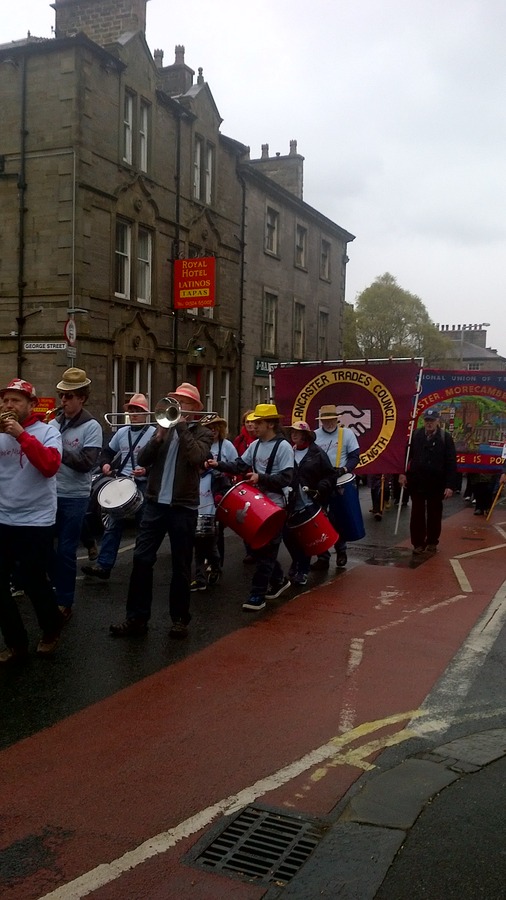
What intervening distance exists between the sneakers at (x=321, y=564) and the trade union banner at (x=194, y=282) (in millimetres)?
15611

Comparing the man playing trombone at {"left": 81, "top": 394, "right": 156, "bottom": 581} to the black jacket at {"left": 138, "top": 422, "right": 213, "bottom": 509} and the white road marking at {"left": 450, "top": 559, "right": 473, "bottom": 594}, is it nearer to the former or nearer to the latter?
the black jacket at {"left": 138, "top": 422, "right": 213, "bottom": 509}

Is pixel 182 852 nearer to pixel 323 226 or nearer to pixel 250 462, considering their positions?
pixel 250 462

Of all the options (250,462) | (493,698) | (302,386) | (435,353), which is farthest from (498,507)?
(435,353)

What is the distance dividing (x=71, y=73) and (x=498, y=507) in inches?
573

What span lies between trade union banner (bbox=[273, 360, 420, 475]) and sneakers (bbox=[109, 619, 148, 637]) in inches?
241

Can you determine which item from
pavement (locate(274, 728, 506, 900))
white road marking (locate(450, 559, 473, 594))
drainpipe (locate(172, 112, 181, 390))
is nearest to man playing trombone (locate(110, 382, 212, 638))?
pavement (locate(274, 728, 506, 900))

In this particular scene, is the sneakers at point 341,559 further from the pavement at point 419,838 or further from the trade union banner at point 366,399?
the pavement at point 419,838

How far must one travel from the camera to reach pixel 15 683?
5.29 meters

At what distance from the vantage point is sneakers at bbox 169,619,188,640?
21.2ft

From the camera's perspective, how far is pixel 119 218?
894 inches

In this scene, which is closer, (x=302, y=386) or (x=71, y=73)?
(x=302, y=386)

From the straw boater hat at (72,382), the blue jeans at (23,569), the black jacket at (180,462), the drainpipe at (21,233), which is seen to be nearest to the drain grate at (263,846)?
the blue jeans at (23,569)

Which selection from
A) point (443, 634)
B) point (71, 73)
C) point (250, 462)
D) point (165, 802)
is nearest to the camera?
point (165, 802)

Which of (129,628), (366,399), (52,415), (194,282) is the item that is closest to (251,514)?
(129,628)
